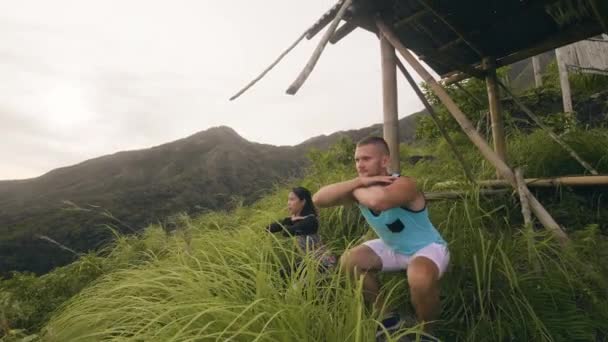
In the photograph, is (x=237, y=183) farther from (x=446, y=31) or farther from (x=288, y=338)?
(x=288, y=338)

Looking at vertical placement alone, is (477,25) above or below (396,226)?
above

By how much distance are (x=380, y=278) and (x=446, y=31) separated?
97.1 inches

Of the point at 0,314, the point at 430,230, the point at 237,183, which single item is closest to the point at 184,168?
the point at 237,183

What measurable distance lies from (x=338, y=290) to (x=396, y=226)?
22.0 inches

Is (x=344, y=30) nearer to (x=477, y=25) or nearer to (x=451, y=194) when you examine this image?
(x=477, y=25)

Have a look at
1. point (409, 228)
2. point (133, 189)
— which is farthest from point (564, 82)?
point (133, 189)

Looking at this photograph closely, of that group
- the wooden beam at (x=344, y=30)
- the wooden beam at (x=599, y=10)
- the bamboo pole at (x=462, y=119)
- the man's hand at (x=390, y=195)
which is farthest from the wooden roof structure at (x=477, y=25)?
the man's hand at (x=390, y=195)

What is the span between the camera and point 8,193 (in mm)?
13727

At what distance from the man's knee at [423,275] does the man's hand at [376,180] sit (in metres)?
0.47

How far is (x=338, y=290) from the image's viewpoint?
1599mm

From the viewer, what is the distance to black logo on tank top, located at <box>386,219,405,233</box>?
1905 mm

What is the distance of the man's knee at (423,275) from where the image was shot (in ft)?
5.49

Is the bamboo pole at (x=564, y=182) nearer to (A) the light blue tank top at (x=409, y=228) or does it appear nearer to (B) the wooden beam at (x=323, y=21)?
(A) the light blue tank top at (x=409, y=228)

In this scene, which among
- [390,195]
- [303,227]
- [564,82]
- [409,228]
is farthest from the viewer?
[564,82]
